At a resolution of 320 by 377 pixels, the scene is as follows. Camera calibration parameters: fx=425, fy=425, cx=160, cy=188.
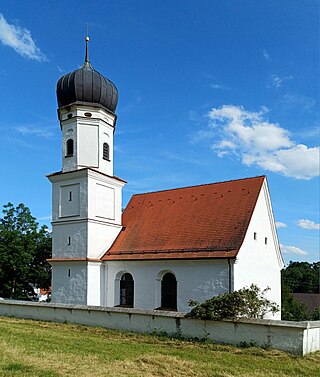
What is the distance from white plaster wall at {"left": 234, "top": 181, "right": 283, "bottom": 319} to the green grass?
6015 millimetres

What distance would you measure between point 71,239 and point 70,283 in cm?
228

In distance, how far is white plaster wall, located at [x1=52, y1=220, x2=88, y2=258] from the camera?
22.1 metres

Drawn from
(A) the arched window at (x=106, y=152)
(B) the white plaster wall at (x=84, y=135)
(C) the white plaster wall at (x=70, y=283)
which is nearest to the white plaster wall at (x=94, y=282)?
(C) the white plaster wall at (x=70, y=283)

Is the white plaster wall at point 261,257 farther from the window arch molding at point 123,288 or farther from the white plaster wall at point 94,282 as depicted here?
the white plaster wall at point 94,282

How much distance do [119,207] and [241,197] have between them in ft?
23.8

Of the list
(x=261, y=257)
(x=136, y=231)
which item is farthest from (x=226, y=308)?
(x=136, y=231)

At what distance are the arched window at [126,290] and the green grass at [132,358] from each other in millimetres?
7446

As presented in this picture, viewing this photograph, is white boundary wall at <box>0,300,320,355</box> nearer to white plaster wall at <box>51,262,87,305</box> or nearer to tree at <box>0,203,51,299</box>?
white plaster wall at <box>51,262,87,305</box>

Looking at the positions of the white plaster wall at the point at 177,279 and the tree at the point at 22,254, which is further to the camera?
the tree at the point at 22,254

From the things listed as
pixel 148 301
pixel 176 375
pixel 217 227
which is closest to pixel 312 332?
pixel 176 375

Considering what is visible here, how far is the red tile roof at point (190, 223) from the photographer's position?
19328mm

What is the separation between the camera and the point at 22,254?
30219 millimetres

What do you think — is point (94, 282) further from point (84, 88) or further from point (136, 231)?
point (84, 88)

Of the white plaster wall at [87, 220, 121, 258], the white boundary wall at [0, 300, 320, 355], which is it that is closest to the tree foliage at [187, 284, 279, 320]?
the white boundary wall at [0, 300, 320, 355]
